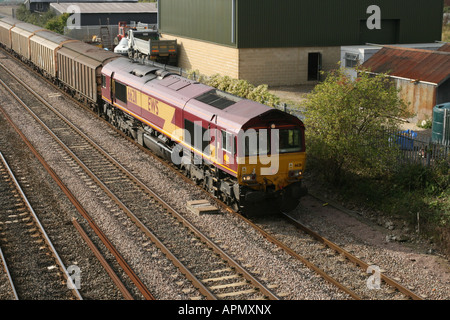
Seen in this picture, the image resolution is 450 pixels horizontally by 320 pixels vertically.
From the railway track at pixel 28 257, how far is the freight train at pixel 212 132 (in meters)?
5.44

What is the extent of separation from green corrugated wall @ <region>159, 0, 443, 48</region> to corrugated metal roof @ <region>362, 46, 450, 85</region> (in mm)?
7480

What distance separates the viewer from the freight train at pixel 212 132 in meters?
16.1

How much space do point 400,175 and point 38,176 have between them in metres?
12.9

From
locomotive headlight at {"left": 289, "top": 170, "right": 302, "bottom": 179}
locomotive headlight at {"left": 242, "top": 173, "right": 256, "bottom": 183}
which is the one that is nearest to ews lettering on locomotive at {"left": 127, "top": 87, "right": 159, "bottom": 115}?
locomotive headlight at {"left": 242, "top": 173, "right": 256, "bottom": 183}

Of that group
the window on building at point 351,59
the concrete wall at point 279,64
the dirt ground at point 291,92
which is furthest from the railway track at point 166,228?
the window on building at point 351,59

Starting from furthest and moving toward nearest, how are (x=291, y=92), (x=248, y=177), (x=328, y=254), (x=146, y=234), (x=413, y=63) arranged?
1. (x=291, y=92)
2. (x=413, y=63)
3. (x=248, y=177)
4. (x=146, y=234)
5. (x=328, y=254)

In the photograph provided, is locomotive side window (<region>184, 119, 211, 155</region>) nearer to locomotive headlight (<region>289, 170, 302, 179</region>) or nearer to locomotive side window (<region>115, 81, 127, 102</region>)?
locomotive headlight (<region>289, 170, 302, 179</region>)

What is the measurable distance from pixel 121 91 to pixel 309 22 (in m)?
18.7

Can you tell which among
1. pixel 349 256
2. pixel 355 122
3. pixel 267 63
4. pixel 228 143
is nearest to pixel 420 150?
pixel 355 122

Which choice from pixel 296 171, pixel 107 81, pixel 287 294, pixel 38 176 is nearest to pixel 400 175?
pixel 296 171

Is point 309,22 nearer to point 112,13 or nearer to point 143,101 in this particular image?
point 143,101

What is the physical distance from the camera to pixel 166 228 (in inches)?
633

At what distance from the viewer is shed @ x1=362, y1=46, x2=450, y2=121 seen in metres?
27.2

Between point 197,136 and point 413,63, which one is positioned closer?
point 197,136
